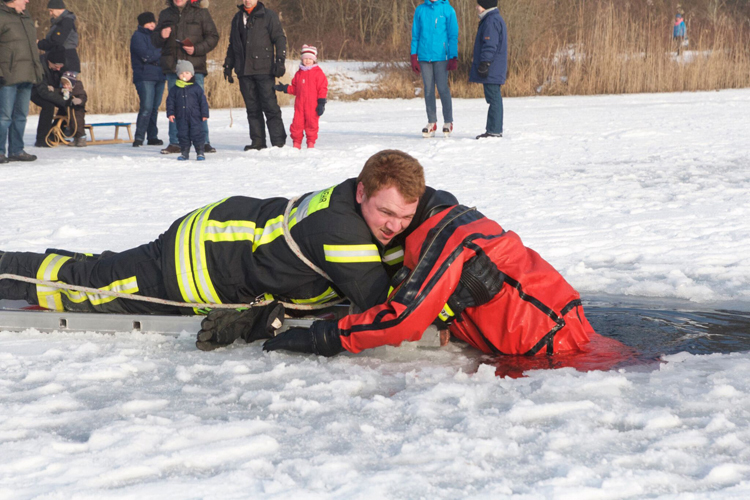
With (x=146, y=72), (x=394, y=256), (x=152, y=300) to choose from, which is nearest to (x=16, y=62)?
(x=146, y=72)

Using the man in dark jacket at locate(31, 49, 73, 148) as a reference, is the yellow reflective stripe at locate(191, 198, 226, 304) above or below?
below

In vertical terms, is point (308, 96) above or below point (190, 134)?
above

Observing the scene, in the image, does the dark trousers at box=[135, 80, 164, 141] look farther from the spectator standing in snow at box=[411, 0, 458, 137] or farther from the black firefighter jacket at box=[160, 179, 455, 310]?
the black firefighter jacket at box=[160, 179, 455, 310]

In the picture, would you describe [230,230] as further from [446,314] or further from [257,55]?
[257,55]

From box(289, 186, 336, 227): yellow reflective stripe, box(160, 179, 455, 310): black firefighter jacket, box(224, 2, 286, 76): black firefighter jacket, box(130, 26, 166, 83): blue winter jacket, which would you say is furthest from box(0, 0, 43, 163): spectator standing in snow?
box(289, 186, 336, 227): yellow reflective stripe

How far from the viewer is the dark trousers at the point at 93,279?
139 inches

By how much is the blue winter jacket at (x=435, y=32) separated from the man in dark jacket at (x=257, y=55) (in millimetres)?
1756

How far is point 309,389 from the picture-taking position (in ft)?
8.69

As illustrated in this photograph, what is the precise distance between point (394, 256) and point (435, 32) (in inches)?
270

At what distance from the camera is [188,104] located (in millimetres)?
8242

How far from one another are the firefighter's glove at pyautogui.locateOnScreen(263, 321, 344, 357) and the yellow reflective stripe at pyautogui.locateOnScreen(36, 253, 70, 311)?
3.80 ft

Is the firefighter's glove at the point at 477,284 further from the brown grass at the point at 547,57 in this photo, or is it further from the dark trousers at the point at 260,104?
the brown grass at the point at 547,57

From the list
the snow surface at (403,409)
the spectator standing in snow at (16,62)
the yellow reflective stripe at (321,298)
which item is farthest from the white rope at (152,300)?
the spectator standing in snow at (16,62)

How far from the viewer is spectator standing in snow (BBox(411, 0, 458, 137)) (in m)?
9.47
